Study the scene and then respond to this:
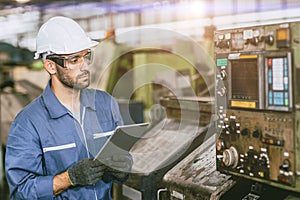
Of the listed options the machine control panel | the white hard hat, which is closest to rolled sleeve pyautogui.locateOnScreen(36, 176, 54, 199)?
the white hard hat

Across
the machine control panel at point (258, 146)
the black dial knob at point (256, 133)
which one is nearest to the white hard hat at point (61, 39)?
the machine control panel at point (258, 146)

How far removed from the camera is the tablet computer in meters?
1.69

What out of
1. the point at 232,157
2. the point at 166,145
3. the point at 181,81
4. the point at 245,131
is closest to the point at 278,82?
the point at 245,131

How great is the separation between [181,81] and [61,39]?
1648mm

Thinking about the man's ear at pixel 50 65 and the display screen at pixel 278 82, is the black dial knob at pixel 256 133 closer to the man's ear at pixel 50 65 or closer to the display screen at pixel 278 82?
the display screen at pixel 278 82

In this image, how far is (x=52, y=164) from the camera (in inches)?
66.9

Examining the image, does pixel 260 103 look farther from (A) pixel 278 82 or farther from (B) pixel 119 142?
(B) pixel 119 142

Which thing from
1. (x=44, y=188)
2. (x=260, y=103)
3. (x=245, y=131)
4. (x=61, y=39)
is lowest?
(x=44, y=188)

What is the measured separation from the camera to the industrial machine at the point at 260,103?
118cm

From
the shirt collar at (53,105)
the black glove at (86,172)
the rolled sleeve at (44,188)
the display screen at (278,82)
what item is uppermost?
the display screen at (278,82)

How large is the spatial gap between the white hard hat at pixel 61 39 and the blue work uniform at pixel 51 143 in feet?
0.66

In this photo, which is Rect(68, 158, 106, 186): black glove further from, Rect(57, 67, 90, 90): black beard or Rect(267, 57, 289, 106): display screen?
Rect(267, 57, 289, 106): display screen

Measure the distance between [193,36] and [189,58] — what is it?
0.33m

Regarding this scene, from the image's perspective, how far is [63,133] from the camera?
5.67ft
